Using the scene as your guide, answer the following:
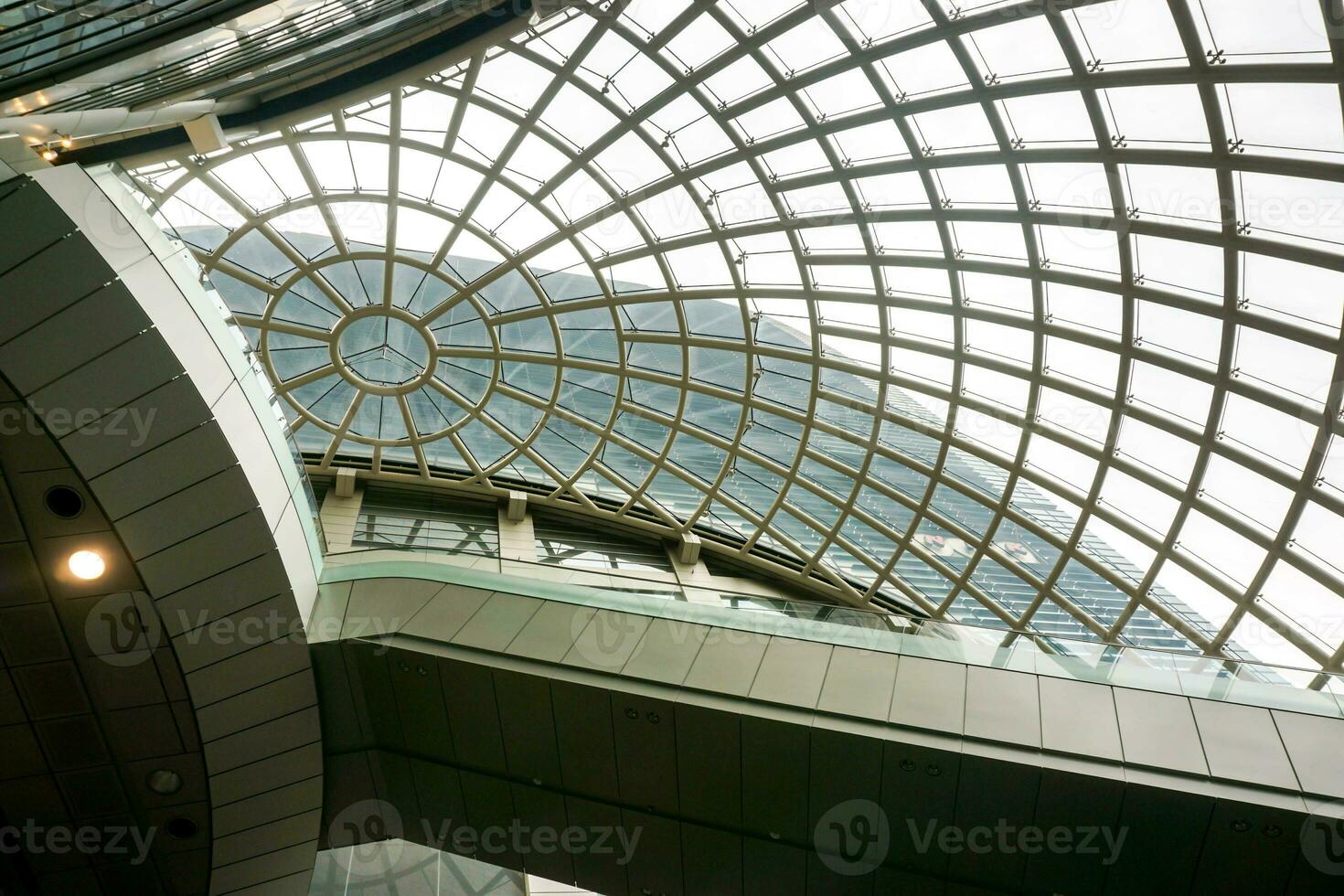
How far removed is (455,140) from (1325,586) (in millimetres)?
31794

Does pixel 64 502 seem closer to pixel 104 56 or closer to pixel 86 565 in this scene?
pixel 86 565

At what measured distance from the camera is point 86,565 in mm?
15273

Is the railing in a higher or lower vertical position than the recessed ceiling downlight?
lower

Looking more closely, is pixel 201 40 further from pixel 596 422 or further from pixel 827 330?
pixel 596 422

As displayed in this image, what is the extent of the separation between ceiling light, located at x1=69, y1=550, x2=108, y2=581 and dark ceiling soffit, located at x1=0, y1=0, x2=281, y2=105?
8.79 metres

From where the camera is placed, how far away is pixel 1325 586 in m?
26.2

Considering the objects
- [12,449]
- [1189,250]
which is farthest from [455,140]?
[1189,250]

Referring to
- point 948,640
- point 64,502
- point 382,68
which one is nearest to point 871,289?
point 948,640

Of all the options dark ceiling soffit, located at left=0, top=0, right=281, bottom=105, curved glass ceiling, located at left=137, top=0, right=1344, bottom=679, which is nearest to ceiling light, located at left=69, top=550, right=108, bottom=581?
dark ceiling soffit, located at left=0, top=0, right=281, bottom=105

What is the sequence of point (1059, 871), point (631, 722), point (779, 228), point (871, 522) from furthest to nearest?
point (871, 522), point (779, 228), point (631, 722), point (1059, 871)

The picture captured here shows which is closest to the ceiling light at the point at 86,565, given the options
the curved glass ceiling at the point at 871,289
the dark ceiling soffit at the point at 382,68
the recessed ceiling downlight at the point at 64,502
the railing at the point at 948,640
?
the recessed ceiling downlight at the point at 64,502

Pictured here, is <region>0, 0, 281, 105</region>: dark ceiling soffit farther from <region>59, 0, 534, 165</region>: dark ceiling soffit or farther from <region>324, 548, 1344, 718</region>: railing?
<region>324, 548, 1344, 718</region>: railing

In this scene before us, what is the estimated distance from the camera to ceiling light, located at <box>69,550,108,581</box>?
15156 millimetres

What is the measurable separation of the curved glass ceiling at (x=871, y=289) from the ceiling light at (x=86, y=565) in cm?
1668
